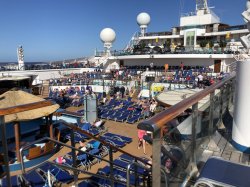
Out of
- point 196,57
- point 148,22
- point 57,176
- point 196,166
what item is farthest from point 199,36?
point 196,166

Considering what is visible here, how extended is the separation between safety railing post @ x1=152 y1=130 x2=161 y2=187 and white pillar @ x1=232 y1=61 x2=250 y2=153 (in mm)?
2370

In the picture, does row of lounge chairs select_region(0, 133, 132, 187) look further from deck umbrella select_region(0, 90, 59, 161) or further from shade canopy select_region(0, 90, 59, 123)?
shade canopy select_region(0, 90, 59, 123)

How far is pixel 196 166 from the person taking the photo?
249 cm

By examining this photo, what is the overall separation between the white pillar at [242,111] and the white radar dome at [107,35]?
3287cm

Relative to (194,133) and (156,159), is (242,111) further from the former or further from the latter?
(156,159)

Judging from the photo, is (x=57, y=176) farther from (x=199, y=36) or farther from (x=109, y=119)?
(x=199, y=36)

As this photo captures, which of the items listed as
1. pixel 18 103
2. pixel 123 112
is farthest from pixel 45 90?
pixel 18 103

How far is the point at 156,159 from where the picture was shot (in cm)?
136

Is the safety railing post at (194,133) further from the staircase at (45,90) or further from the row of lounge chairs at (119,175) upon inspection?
the staircase at (45,90)

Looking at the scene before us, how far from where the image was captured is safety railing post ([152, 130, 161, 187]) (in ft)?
4.31

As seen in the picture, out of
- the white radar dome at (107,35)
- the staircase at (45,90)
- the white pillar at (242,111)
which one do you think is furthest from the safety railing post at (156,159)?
the white radar dome at (107,35)

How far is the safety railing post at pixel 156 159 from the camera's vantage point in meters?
1.31

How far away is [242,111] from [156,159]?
252 cm

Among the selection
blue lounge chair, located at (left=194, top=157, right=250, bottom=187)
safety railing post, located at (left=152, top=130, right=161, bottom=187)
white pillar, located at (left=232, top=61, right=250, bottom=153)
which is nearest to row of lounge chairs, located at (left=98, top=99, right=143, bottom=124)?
white pillar, located at (left=232, top=61, right=250, bottom=153)
